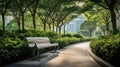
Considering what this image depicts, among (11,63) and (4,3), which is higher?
(4,3)

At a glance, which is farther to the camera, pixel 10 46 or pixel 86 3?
pixel 86 3

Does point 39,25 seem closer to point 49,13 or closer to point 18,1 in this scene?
point 49,13

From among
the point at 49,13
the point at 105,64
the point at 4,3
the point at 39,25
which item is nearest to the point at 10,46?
the point at 105,64

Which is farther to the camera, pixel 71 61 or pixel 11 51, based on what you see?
pixel 71 61

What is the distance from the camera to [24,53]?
1270cm

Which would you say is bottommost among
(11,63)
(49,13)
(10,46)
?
(11,63)

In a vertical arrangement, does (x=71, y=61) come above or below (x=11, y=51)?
below

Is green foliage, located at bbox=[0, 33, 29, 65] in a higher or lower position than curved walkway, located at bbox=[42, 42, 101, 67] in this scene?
higher

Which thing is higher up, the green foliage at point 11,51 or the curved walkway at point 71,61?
the green foliage at point 11,51

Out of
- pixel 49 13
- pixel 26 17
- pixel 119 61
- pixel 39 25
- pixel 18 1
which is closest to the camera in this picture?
pixel 119 61

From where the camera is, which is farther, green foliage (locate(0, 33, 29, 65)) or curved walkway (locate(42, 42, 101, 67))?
curved walkway (locate(42, 42, 101, 67))

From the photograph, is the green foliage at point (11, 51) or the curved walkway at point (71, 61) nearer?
the green foliage at point (11, 51)

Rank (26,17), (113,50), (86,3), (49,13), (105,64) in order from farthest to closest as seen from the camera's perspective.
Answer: (26,17) → (49,13) → (86,3) → (105,64) → (113,50)

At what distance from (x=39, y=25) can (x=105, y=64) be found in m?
48.0
